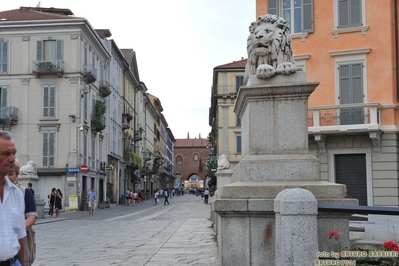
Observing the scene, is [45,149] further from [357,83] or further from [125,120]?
[357,83]

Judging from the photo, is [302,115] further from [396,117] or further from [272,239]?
[396,117]

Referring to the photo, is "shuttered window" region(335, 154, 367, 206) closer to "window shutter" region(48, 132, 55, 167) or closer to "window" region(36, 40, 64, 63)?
"window shutter" region(48, 132, 55, 167)

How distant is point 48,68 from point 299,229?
35.8m

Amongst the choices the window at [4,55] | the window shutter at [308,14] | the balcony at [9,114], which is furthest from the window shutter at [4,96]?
the window shutter at [308,14]

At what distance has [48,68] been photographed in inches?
1513

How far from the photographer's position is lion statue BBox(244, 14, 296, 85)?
6.66 metres

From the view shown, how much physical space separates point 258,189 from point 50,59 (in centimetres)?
3522

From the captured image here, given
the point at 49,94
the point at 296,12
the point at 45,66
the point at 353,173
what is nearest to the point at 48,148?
the point at 49,94

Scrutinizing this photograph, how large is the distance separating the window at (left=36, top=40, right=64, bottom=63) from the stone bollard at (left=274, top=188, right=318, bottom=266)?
1425 inches

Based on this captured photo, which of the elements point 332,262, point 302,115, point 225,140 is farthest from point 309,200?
point 225,140

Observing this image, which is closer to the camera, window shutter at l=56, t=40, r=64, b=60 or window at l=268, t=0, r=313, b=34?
window at l=268, t=0, r=313, b=34

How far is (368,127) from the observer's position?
20656mm

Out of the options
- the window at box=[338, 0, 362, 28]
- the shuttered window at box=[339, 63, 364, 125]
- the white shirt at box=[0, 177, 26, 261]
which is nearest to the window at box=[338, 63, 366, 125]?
the shuttered window at box=[339, 63, 364, 125]

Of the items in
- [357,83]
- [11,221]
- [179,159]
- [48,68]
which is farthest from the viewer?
[179,159]
